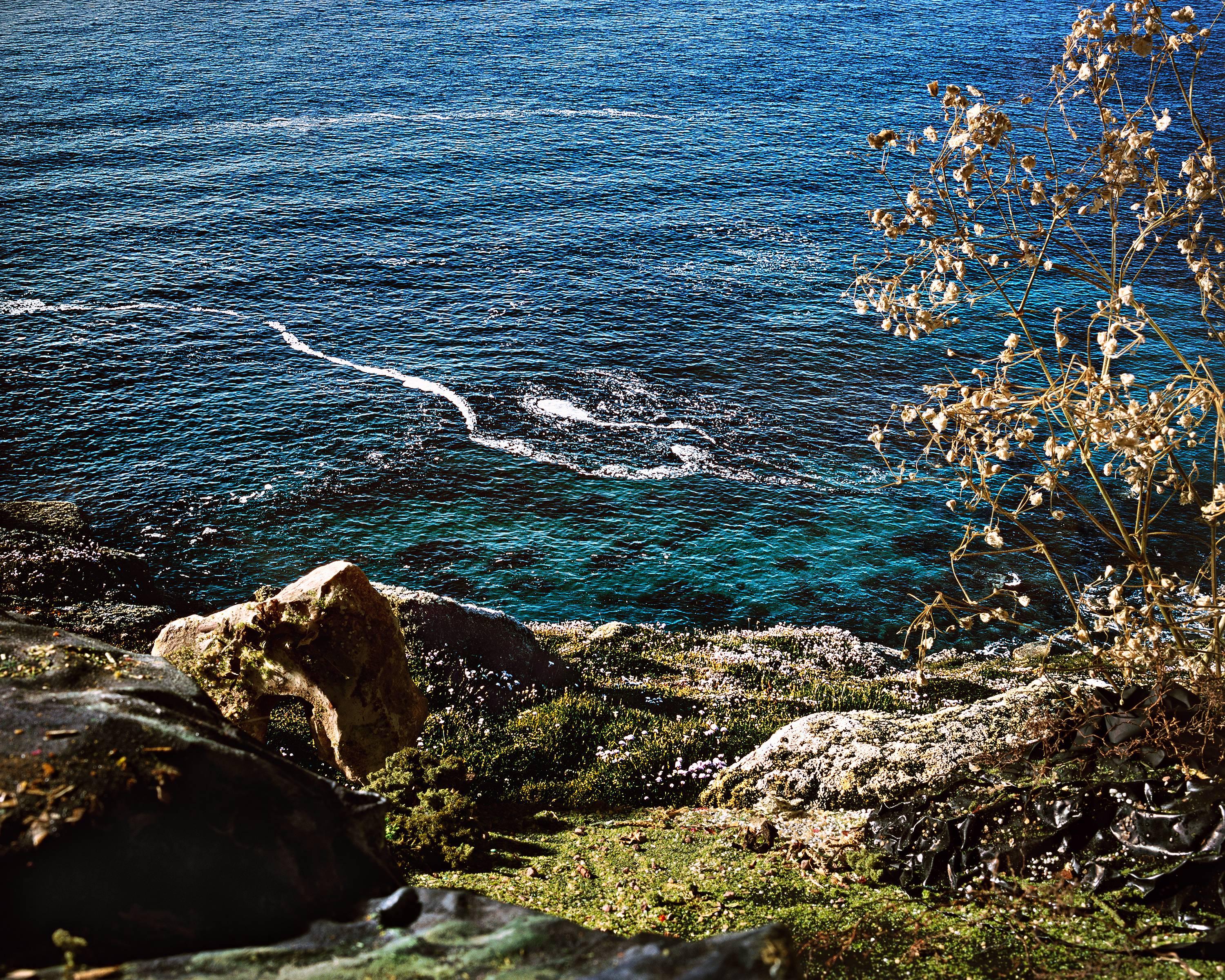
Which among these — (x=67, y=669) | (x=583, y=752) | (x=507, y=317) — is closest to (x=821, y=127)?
(x=507, y=317)

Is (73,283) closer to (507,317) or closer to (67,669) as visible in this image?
(507,317)

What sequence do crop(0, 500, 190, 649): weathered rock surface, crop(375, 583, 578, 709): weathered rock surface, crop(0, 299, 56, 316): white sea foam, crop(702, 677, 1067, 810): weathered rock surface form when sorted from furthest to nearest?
1. crop(0, 299, 56, 316): white sea foam
2. crop(0, 500, 190, 649): weathered rock surface
3. crop(375, 583, 578, 709): weathered rock surface
4. crop(702, 677, 1067, 810): weathered rock surface

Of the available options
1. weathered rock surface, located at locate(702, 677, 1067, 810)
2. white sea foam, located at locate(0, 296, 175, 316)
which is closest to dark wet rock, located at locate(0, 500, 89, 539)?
white sea foam, located at locate(0, 296, 175, 316)

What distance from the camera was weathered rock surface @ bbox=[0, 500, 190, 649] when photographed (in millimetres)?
26094

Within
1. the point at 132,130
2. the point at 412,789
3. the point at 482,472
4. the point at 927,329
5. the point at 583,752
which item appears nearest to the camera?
the point at 927,329

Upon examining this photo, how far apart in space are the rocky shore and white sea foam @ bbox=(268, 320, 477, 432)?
20210mm

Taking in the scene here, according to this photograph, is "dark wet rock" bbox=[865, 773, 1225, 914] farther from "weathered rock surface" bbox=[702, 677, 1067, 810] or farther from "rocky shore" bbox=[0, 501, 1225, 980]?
"weathered rock surface" bbox=[702, 677, 1067, 810]

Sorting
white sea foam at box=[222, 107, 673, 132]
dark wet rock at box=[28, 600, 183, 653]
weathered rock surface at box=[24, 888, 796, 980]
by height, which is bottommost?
dark wet rock at box=[28, 600, 183, 653]

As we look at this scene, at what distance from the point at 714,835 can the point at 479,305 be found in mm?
47237

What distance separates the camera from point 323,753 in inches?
742

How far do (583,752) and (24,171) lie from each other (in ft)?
240

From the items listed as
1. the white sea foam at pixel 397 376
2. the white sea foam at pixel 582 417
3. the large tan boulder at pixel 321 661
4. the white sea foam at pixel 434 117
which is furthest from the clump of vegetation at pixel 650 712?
the white sea foam at pixel 434 117

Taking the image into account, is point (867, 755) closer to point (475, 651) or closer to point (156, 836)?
point (475, 651)

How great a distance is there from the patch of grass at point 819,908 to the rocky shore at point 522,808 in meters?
0.05
